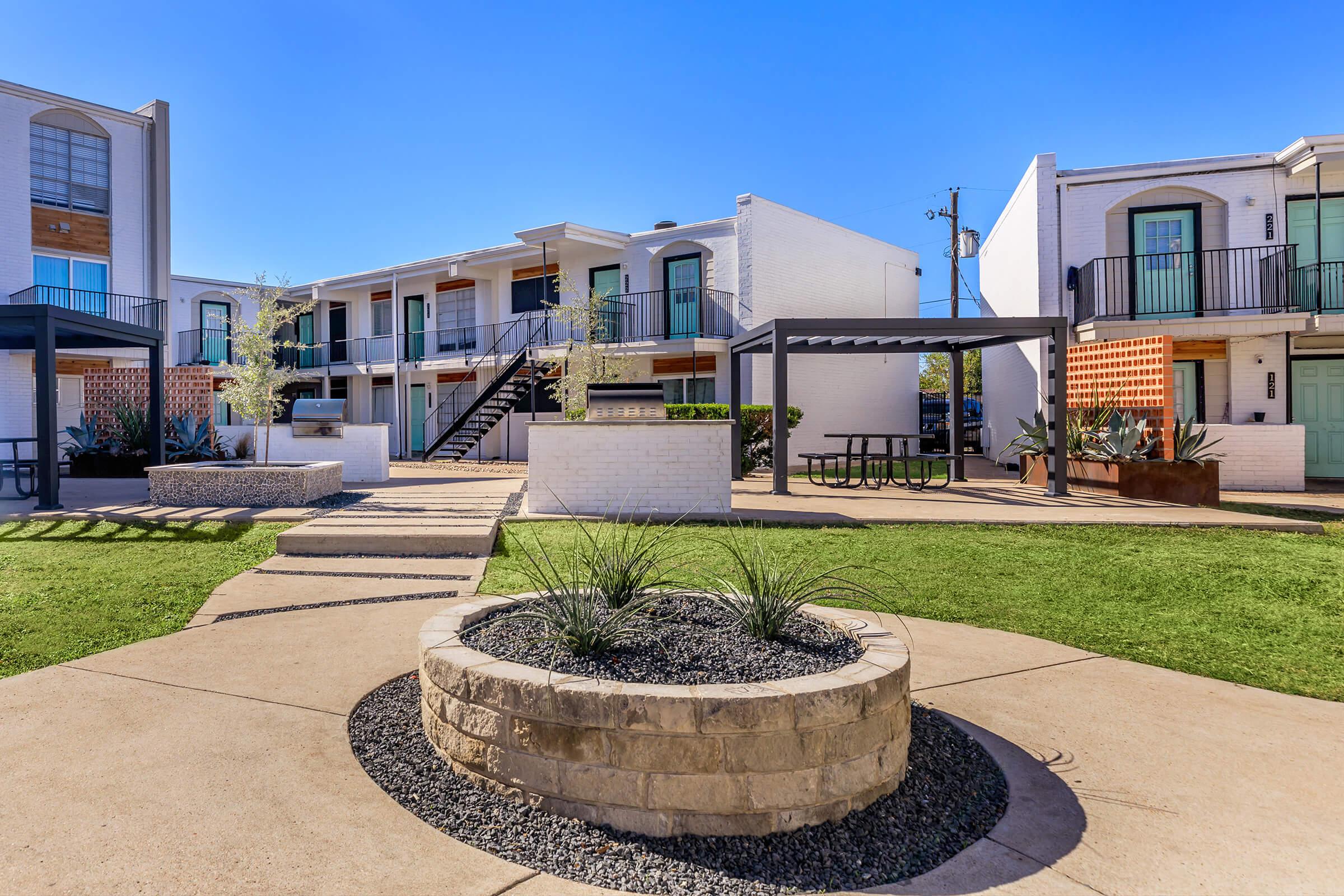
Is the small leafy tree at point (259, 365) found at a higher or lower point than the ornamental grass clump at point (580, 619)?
higher

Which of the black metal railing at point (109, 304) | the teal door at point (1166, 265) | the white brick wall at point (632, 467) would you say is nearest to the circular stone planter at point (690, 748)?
the white brick wall at point (632, 467)

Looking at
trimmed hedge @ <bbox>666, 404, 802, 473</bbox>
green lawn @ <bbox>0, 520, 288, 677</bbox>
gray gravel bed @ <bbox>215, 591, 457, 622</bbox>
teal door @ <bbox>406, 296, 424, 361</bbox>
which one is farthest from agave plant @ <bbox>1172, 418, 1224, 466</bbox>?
teal door @ <bbox>406, 296, 424, 361</bbox>

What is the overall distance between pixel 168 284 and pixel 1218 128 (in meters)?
25.5

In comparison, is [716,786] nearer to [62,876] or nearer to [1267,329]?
[62,876]

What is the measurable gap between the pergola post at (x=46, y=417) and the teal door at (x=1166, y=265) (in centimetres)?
1760

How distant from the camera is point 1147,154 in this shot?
51.7 feet

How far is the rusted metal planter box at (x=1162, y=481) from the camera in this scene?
10.4 metres

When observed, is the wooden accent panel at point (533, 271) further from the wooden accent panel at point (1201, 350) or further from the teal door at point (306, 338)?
the wooden accent panel at point (1201, 350)

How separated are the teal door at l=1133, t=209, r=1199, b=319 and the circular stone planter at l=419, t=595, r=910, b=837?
50.0 ft

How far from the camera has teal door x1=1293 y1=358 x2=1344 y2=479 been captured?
588 inches

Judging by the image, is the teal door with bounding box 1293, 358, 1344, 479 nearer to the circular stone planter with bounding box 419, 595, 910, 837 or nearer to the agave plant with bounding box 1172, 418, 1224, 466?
the agave plant with bounding box 1172, 418, 1224, 466

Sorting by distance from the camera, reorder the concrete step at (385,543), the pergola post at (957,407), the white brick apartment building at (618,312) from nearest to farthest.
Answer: the concrete step at (385,543), the pergola post at (957,407), the white brick apartment building at (618,312)

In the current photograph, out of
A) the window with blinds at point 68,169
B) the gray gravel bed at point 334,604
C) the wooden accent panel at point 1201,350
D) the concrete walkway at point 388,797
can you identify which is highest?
the window with blinds at point 68,169

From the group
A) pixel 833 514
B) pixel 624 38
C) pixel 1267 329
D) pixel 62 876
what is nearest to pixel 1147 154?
pixel 1267 329
